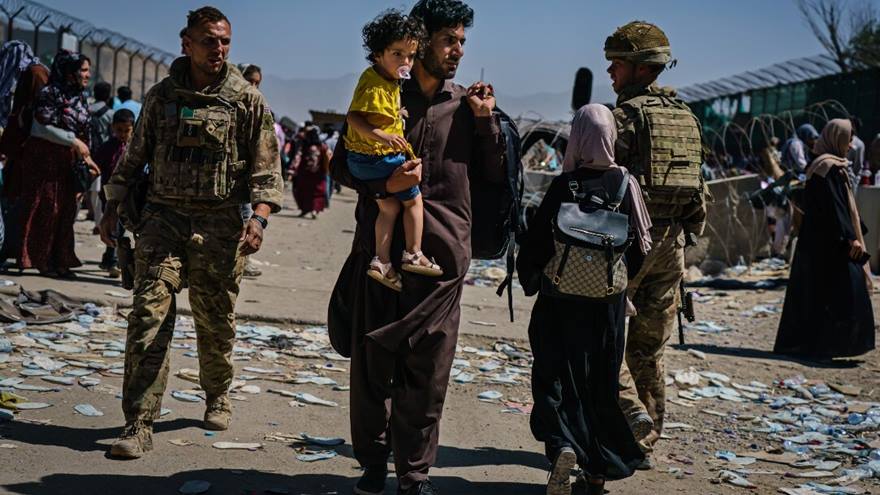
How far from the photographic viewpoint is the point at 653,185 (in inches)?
209

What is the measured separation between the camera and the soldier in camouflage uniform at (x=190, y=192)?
494 cm

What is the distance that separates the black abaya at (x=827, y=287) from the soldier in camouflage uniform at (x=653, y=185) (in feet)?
11.4

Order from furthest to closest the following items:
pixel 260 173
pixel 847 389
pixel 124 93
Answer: pixel 124 93, pixel 847 389, pixel 260 173

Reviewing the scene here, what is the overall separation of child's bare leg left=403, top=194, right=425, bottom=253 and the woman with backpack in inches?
27.6

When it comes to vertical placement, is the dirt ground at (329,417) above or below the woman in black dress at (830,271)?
below

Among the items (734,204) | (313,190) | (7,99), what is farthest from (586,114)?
(313,190)

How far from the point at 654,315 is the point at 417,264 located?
5.47 feet

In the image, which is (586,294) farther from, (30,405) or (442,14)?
(30,405)

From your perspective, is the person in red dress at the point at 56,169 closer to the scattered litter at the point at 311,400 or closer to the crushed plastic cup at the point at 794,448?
the scattered litter at the point at 311,400

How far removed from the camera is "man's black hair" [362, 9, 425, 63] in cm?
415

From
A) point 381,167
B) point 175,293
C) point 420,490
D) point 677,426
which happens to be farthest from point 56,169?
point 420,490

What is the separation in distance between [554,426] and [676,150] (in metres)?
1.49

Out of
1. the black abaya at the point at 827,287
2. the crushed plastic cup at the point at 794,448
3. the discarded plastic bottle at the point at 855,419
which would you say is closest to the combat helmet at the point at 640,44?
the crushed plastic cup at the point at 794,448

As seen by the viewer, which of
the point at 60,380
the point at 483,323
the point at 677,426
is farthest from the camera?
the point at 483,323
